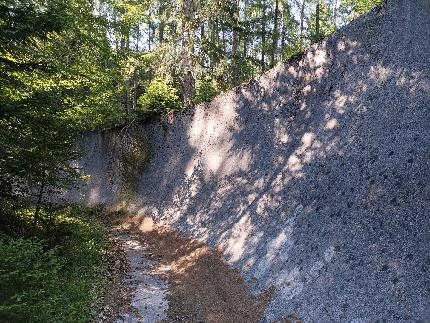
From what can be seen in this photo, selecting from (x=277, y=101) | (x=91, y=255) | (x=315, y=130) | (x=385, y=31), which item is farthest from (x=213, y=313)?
(x=385, y=31)

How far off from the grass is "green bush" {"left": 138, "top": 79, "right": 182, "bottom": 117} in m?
8.55

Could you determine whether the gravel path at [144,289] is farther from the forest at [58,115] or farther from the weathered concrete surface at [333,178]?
the weathered concrete surface at [333,178]

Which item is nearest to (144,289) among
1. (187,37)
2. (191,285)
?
(191,285)

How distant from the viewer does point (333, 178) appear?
10.1 meters

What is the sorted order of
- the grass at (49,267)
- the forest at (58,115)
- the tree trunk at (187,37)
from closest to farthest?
1. the grass at (49,267)
2. the forest at (58,115)
3. the tree trunk at (187,37)

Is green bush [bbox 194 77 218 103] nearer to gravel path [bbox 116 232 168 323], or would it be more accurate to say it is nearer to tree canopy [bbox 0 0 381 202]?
tree canopy [bbox 0 0 381 202]

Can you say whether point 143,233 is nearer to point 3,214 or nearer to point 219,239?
point 219,239

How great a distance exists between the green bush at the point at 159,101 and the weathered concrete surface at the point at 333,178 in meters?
5.25

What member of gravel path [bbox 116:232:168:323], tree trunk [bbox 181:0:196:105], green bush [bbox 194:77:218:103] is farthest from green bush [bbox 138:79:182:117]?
gravel path [bbox 116:232:168:323]

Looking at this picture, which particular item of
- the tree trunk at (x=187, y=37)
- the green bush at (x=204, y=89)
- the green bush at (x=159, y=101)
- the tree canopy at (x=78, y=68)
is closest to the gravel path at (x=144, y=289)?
the tree canopy at (x=78, y=68)

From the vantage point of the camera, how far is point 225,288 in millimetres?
10070

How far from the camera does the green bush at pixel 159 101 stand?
2100 centimetres

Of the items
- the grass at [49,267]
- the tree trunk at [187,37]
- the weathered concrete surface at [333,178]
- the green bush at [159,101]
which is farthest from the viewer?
the green bush at [159,101]

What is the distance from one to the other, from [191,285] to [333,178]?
493 cm
